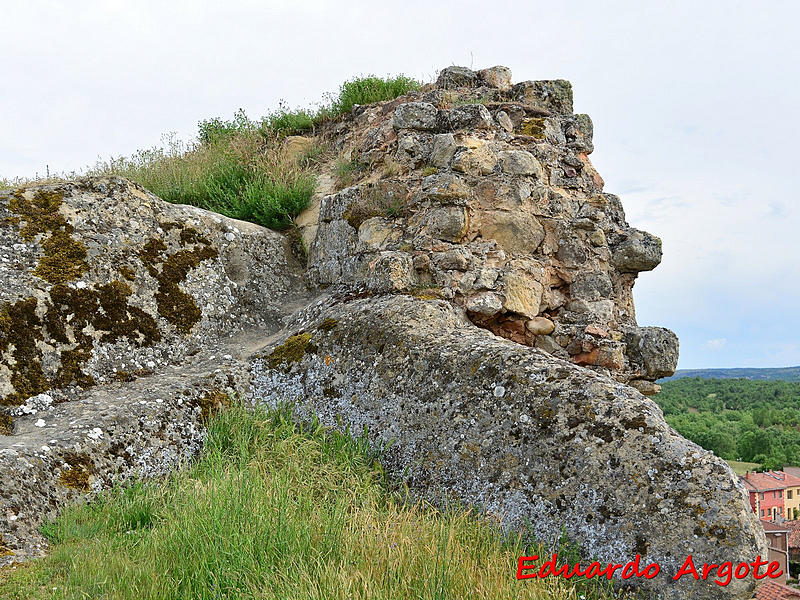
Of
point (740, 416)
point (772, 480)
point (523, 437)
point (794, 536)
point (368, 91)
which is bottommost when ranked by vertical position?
point (794, 536)

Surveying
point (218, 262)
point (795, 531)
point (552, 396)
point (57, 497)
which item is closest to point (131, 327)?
point (218, 262)

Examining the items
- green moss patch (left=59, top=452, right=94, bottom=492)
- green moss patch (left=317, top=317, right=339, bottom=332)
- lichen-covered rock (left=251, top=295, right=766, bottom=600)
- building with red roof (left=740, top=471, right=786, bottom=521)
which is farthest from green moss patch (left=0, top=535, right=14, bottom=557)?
building with red roof (left=740, top=471, right=786, bottom=521)

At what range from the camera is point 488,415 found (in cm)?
451

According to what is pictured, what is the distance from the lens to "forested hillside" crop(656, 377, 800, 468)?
49.3 meters

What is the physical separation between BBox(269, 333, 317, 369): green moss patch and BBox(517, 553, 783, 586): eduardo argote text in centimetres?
288

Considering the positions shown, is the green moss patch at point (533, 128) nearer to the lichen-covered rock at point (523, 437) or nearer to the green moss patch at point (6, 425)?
the lichen-covered rock at point (523, 437)

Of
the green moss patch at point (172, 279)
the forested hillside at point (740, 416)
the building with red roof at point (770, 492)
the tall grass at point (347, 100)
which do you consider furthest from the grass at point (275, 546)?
the building with red roof at point (770, 492)

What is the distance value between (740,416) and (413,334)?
66.9 m

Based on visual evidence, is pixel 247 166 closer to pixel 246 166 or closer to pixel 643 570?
pixel 246 166

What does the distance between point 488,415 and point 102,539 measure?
255cm

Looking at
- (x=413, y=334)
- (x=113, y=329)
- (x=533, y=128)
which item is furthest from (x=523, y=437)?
(x=533, y=128)

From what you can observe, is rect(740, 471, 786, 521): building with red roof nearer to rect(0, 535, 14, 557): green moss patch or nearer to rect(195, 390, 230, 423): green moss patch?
rect(195, 390, 230, 423): green moss patch

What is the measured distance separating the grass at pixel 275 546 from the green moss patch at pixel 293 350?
137cm

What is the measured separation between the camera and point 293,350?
6.02 meters
